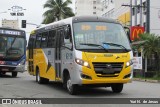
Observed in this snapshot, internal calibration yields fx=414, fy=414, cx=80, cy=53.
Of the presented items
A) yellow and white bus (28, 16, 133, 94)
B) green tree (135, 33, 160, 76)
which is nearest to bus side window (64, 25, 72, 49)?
yellow and white bus (28, 16, 133, 94)

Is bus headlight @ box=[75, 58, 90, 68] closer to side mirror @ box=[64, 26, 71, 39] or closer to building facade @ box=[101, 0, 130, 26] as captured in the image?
side mirror @ box=[64, 26, 71, 39]

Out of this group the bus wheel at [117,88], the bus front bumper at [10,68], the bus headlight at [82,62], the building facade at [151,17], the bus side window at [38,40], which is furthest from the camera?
the building facade at [151,17]

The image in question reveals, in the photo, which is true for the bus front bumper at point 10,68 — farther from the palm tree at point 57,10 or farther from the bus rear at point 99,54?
the palm tree at point 57,10

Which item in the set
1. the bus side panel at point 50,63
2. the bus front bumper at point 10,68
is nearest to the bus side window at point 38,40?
the bus side panel at point 50,63

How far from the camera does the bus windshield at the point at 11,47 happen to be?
91.4ft

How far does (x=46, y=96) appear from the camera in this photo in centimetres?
1530

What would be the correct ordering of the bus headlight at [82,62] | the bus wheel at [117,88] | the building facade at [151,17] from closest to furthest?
1. the bus headlight at [82,62]
2. the bus wheel at [117,88]
3. the building facade at [151,17]

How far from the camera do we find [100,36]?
15445mm

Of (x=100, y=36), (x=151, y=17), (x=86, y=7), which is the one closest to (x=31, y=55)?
(x=100, y=36)

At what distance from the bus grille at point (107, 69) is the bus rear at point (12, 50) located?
14318 millimetres

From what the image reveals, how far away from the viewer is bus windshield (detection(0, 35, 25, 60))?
27844 millimetres

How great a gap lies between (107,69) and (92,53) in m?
0.78

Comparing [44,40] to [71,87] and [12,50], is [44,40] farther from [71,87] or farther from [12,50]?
[12,50]

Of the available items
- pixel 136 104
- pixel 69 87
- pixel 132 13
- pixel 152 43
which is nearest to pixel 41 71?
pixel 69 87
